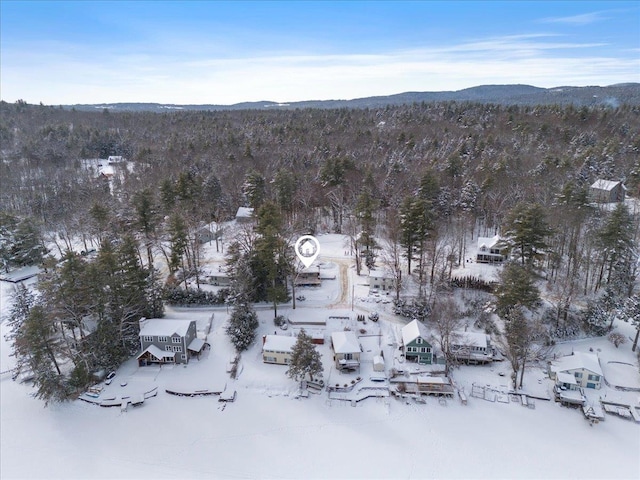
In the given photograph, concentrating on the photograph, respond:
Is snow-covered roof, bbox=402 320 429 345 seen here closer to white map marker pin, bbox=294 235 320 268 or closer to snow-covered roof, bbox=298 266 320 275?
snow-covered roof, bbox=298 266 320 275

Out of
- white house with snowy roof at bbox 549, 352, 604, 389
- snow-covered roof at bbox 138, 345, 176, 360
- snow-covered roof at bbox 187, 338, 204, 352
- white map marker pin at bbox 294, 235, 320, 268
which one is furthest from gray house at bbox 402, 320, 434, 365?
snow-covered roof at bbox 138, 345, 176, 360

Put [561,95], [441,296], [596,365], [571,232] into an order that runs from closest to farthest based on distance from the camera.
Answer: [596,365] < [441,296] < [571,232] < [561,95]

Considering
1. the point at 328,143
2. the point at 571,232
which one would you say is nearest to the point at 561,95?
the point at 328,143

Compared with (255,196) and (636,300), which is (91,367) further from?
(636,300)

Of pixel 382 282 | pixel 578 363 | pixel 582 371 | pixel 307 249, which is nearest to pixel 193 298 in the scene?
pixel 307 249

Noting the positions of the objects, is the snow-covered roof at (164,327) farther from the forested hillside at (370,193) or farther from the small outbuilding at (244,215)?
the small outbuilding at (244,215)

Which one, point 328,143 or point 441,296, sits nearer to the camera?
point 441,296
